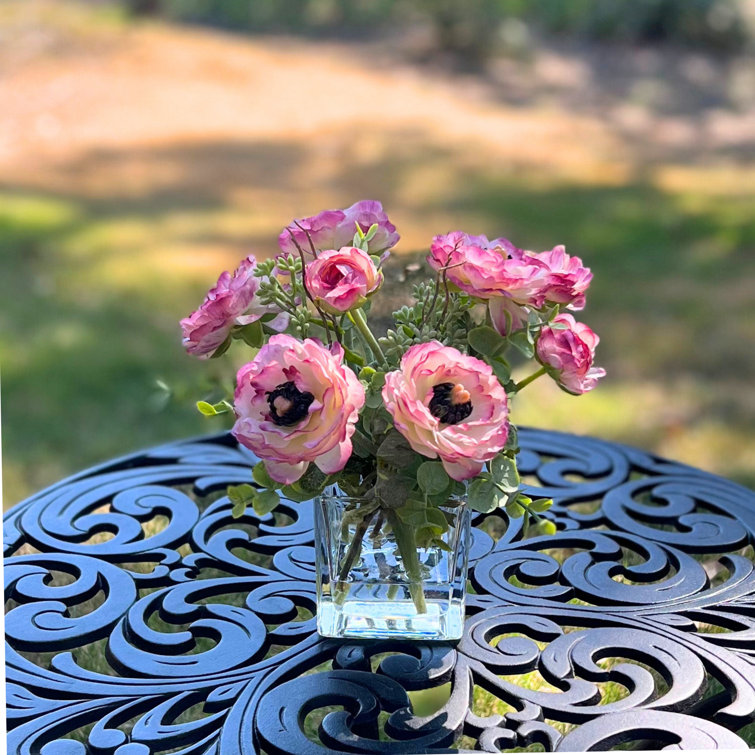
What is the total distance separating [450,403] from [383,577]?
267 mm

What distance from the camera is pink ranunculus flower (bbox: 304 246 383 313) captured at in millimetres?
1065

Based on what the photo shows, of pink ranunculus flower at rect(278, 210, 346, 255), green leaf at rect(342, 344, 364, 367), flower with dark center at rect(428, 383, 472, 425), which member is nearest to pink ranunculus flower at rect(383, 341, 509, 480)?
flower with dark center at rect(428, 383, 472, 425)

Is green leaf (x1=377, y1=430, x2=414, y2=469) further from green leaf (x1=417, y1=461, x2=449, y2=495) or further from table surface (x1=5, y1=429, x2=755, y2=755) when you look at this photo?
table surface (x1=5, y1=429, x2=755, y2=755)

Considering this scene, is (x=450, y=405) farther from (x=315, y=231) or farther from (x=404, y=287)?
(x=404, y=287)

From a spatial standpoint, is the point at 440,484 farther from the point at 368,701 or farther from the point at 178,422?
the point at 178,422

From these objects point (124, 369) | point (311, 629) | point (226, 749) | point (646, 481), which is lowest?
point (226, 749)

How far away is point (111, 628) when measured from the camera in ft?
4.28

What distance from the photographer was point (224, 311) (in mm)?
1131

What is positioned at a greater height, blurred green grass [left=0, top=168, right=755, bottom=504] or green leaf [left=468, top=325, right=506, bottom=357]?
blurred green grass [left=0, top=168, right=755, bottom=504]

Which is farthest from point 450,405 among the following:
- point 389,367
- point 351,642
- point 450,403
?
point 351,642

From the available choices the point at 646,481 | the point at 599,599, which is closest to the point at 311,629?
the point at 599,599

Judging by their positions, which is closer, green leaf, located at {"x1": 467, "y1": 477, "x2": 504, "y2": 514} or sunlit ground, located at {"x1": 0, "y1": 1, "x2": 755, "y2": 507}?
green leaf, located at {"x1": 467, "y1": 477, "x2": 504, "y2": 514}

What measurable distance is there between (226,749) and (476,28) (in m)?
6.50

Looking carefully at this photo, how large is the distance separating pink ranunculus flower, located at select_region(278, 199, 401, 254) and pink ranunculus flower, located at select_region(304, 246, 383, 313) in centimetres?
9
